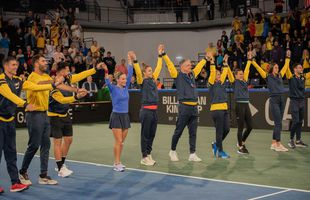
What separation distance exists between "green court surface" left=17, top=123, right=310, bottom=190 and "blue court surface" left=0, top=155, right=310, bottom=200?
558 millimetres

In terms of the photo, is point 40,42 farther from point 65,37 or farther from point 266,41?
point 266,41

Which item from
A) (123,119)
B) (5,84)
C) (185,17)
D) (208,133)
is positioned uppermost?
(185,17)

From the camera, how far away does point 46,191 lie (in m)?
8.74

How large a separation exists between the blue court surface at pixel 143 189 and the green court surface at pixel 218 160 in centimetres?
56

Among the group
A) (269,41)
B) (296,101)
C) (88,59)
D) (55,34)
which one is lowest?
(296,101)

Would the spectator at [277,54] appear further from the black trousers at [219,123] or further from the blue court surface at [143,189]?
the blue court surface at [143,189]

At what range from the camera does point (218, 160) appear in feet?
38.4

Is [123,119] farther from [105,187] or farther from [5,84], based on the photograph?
[5,84]

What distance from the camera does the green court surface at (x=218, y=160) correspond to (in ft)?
32.2

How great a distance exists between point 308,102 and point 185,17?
1618cm

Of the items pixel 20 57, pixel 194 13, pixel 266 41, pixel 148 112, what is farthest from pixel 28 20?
pixel 148 112

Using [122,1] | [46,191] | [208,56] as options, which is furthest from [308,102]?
[122,1]

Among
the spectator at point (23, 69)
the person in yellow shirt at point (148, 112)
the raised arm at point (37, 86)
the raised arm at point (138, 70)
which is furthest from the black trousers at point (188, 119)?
the spectator at point (23, 69)

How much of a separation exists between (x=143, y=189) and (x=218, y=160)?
3.37 m
